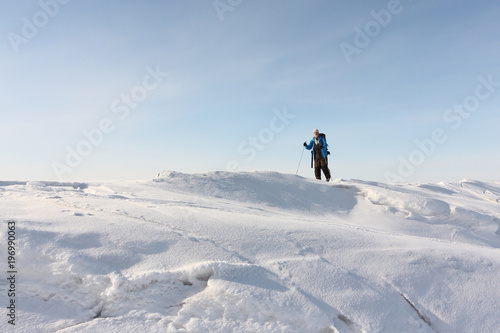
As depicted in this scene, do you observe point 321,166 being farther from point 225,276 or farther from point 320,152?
point 225,276

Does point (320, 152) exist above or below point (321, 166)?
above

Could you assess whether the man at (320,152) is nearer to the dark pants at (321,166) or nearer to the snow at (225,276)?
the dark pants at (321,166)

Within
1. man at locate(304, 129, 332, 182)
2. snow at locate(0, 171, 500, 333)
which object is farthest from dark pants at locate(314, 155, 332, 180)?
snow at locate(0, 171, 500, 333)

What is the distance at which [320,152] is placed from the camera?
9.55 metres

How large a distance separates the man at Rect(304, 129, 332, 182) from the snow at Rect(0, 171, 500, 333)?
5836mm

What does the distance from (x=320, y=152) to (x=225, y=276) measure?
7.35m

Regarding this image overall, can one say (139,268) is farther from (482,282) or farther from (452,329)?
(482,282)

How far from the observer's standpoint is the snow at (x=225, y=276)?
244 cm

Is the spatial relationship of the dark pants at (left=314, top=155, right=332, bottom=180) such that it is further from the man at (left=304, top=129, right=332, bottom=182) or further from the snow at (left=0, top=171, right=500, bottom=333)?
the snow at (left=0, top=171, right=500, bottom=333)

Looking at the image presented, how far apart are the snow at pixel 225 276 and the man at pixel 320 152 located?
19.1ft

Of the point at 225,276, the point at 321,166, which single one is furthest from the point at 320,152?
the point at 225,276

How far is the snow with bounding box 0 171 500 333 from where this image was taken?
244 centimetres

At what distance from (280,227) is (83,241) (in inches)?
82.9

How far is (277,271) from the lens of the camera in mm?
2879
